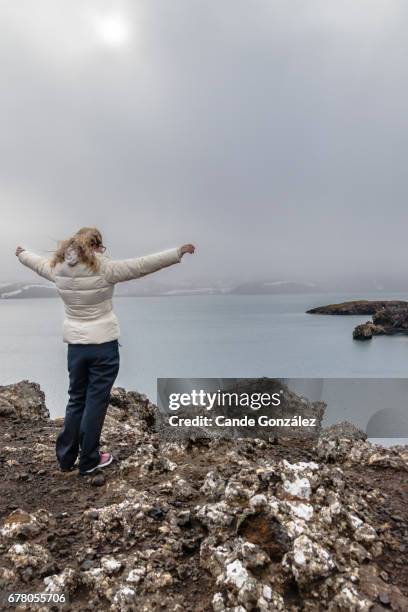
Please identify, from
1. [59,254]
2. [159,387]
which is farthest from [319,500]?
[59,254]

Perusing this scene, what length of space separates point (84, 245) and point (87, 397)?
1.78m

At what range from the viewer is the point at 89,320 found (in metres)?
5.23

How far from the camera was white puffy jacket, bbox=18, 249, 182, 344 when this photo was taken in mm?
5086

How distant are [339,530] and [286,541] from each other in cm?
57

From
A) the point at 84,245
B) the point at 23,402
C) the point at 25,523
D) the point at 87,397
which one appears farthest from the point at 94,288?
the point at 23,402

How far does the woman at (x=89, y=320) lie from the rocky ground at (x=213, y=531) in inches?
23.9

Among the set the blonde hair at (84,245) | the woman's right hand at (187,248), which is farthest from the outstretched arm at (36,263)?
the woman's right hand at (187,248)

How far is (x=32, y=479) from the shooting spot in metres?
5.44

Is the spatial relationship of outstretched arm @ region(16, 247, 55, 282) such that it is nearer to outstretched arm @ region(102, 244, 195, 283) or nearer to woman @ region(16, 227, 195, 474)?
woman @ region(16, 227, 195, 474)

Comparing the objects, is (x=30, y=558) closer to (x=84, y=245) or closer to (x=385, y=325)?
(x=84, y=245)

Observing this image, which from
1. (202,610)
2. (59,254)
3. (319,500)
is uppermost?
(59,254)

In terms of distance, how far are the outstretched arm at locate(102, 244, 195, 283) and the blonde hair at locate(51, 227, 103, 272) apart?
175 millimetres

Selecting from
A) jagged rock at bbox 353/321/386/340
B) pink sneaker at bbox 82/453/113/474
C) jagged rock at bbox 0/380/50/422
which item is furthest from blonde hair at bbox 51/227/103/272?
jagged rock at bbox 353/321/386/340

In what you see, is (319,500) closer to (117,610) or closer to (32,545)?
(117,610)
